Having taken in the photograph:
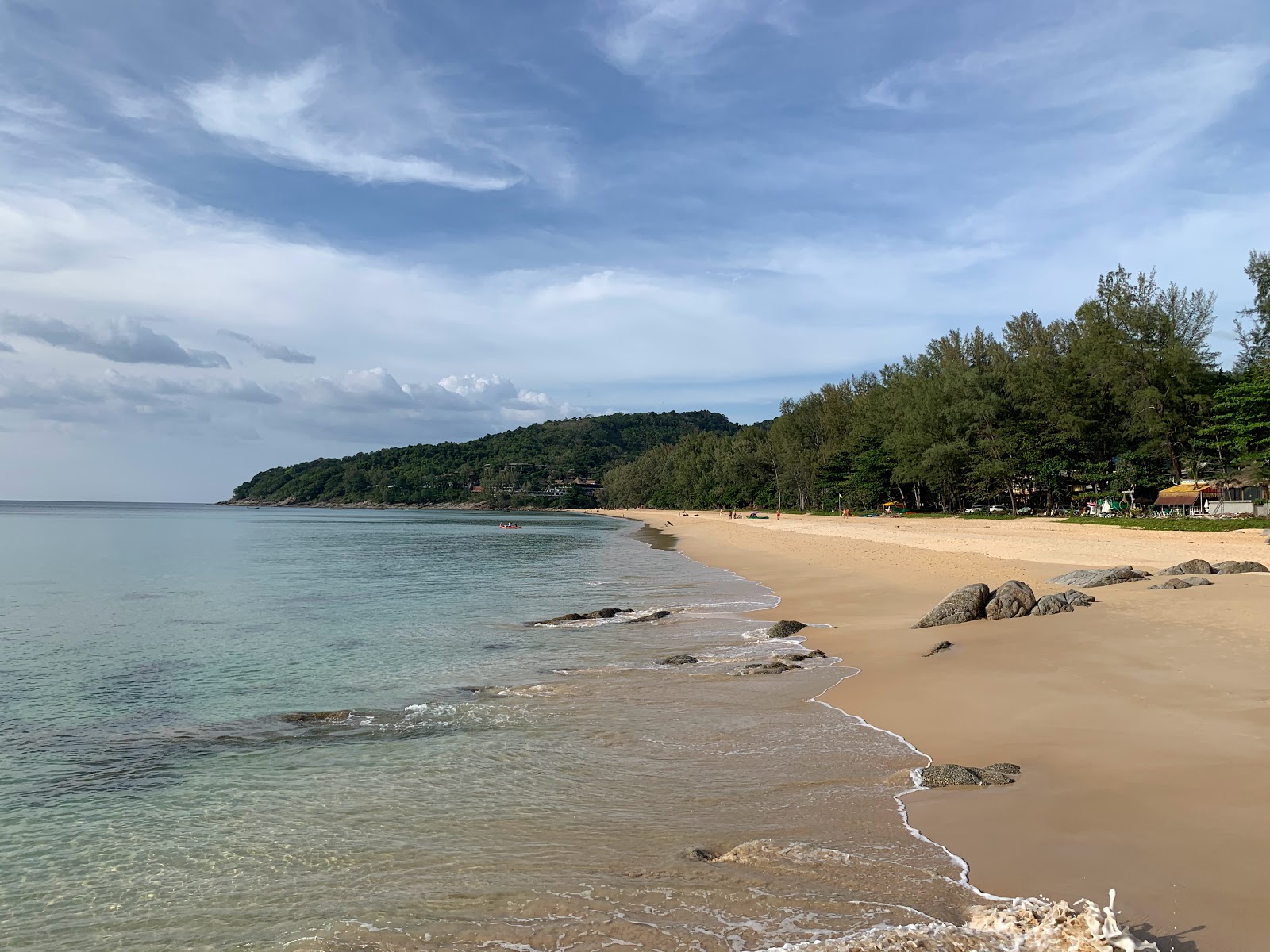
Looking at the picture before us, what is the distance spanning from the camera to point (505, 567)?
121ft

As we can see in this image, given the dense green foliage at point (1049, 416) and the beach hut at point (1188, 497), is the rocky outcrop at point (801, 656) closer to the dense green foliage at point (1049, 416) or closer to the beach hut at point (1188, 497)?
the dense green foliage at point (1049, 416)

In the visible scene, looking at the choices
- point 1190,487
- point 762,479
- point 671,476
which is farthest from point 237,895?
point 671,476

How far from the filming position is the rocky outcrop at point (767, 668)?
12250 mm

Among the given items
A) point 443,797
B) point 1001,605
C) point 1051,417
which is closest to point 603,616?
point 1001,605

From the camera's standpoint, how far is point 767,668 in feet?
40.7

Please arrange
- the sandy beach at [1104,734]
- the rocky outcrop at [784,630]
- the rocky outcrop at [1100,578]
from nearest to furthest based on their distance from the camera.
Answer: the sandy beach at [1104,734], the rocky outcrop at [784,630], the rocky outcrop at [1100,578]

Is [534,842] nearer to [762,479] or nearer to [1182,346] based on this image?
[1182,346]

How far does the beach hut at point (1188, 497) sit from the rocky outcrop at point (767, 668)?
145 feet

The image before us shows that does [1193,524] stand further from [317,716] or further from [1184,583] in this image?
[317,716]

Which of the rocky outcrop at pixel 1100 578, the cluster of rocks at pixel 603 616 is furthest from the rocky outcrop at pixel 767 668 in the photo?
the rocky outcrop at pixel 1100 578

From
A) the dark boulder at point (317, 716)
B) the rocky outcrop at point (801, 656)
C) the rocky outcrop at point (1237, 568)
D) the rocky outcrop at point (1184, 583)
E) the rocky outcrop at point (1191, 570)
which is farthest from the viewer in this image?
the rocky outcrop at point (1191, 570)

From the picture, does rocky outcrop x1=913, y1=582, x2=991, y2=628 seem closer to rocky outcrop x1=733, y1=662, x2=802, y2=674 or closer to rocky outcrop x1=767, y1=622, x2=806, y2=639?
rocky outcrop x1=767, y1=622, x2=806, y2=639

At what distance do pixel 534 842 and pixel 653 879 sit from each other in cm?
121

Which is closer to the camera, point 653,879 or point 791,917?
point 791,917
